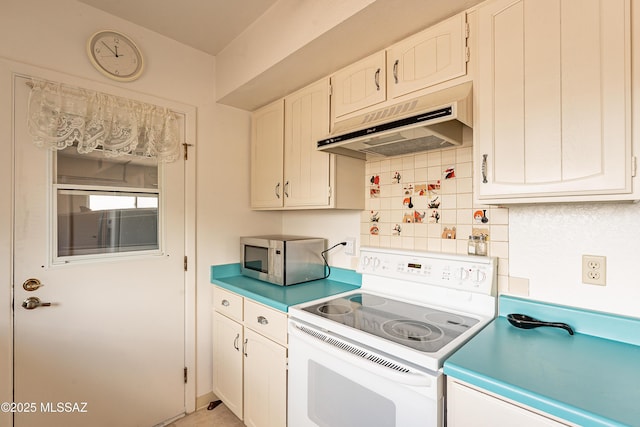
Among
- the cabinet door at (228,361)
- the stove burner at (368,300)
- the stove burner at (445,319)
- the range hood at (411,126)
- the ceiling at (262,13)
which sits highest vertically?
the ceiling at (262,13)

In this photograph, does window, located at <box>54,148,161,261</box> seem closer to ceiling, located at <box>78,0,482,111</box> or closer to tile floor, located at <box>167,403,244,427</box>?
ceiling, located at <box>78,0,482,111</box>

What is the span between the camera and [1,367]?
1.44 metres

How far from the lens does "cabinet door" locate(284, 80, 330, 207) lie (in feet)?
5.88

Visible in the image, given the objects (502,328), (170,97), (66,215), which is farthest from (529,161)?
(66,215)

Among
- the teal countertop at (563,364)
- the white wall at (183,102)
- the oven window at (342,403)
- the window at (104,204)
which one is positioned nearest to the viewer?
the teal countertop at (563,364)

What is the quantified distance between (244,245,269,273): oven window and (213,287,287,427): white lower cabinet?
0.25m

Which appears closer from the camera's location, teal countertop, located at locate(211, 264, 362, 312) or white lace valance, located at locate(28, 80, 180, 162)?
white lace valance, located at locate(28, 80, 180, 162)

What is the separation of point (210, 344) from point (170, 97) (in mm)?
1782

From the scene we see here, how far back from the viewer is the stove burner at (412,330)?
1.12 meters

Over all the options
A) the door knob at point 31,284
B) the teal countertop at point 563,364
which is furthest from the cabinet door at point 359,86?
the door knob at point 31,284

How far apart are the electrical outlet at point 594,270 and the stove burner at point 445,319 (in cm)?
50

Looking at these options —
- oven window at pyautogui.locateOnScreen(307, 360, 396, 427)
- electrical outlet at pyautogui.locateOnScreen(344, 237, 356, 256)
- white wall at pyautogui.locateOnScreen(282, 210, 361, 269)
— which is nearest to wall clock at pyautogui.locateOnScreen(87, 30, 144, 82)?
white wall at pyautogui.locateOnScreen(282, 210, 361, 269)

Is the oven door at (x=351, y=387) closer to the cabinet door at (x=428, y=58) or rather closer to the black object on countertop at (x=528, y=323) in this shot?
the black object on countertop at (x=528, y=323)

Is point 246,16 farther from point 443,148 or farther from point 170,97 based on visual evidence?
point 443,148
